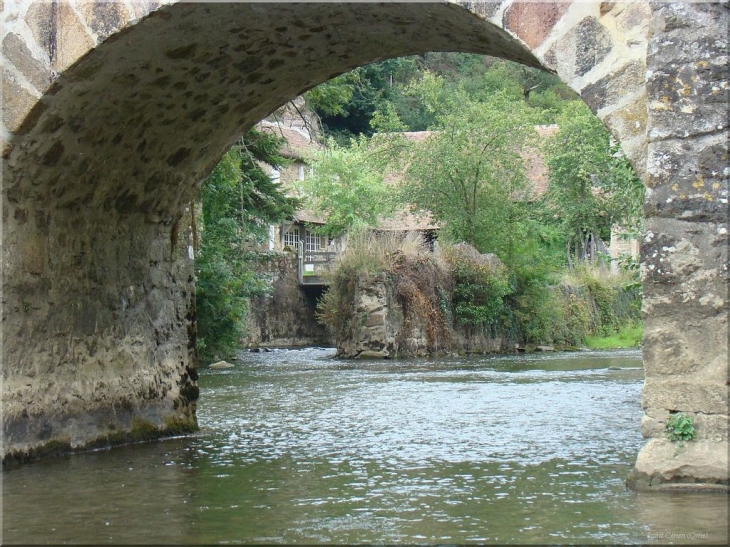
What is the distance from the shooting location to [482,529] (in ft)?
14.2

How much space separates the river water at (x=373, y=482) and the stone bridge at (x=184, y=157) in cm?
42

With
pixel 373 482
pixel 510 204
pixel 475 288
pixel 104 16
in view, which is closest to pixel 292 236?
pixel 510 204

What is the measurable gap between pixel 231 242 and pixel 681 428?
16.1 metres

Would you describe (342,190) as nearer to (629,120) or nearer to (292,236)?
(292,236)

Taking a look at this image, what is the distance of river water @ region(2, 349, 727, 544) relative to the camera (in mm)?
4320

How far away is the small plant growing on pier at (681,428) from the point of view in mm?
4469

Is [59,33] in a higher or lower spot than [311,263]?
lower

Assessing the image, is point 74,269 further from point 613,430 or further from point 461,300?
point 461,300

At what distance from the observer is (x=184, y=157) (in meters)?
7.51

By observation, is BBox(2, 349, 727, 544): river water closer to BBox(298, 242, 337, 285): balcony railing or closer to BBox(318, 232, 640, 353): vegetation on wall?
BBox(318, 232, 640, 353): vegetation on wall

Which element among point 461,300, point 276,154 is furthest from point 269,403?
point 461,300

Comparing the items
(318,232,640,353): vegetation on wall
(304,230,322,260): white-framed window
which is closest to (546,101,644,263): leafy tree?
(318,232,640,353): vegetation on wall

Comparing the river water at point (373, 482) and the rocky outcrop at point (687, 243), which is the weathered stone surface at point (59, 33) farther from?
the rocky outcrop at point (687, 243)

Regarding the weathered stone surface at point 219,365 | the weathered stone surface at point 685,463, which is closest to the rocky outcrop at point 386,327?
the weathered stone surface at point 219,365
